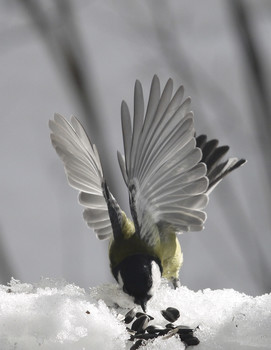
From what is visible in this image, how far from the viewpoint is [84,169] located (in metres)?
2.22

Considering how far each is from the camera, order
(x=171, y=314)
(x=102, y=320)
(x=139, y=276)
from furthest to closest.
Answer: (x=139, y=276)
(x=171, y=314)
(x=102, y=320)

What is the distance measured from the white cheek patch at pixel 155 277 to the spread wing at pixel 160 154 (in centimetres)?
14

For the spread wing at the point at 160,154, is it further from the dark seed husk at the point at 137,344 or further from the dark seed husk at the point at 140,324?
the dark seed husk at the point at 137,344

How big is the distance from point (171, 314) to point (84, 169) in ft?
2.53

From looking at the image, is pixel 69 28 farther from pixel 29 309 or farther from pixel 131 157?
pixel 29 309

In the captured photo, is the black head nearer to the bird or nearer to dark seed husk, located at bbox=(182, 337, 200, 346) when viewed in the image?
the bird

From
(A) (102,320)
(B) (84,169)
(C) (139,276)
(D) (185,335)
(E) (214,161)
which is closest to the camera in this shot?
(A) (102,320)

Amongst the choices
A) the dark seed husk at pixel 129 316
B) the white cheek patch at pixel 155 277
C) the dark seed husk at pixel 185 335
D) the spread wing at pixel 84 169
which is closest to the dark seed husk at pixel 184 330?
the dark seed husk at pixel 185 335

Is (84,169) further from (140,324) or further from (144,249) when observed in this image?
(140,324)

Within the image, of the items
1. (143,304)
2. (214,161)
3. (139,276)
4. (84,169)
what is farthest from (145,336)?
(214,161)

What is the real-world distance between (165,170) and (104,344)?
0.88 metres

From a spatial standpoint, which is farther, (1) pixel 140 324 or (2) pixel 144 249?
(2) pixel 144 249

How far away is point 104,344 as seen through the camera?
1.33 metres

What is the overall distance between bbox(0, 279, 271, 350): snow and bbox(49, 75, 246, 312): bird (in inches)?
10.9
